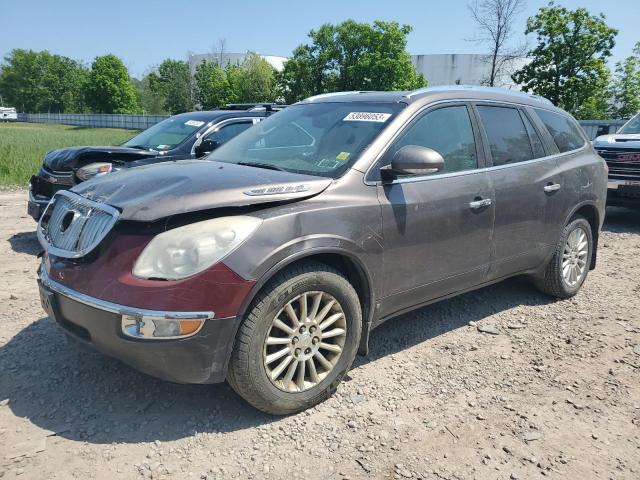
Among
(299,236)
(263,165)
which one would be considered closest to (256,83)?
(263,165)

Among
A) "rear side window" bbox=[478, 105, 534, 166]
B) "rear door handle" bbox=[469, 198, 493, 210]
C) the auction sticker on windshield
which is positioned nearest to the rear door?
"rear side window" bbox=[478, 105, 534, 166]

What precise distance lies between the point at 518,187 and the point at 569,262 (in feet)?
4.38

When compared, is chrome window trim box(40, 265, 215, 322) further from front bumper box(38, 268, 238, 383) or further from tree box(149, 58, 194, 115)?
tree box(149, 58, 194, 115)

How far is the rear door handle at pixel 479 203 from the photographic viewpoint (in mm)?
3705

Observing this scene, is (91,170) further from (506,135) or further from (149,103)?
(149,103)

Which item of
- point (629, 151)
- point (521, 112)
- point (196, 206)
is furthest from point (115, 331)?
point (629, 151)

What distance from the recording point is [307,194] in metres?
2.93

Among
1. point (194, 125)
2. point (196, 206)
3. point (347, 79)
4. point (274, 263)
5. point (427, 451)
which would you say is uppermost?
point (347, 79)

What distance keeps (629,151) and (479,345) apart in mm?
6596

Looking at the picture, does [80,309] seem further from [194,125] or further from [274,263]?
[194,125]

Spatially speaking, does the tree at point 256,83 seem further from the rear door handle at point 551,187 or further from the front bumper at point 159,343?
the front bumper at point 159,343

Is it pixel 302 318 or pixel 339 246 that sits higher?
pixel 339 246

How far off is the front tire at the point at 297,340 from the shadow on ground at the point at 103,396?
250 millimetres

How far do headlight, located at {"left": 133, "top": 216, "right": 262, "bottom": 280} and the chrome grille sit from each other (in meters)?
0.30
